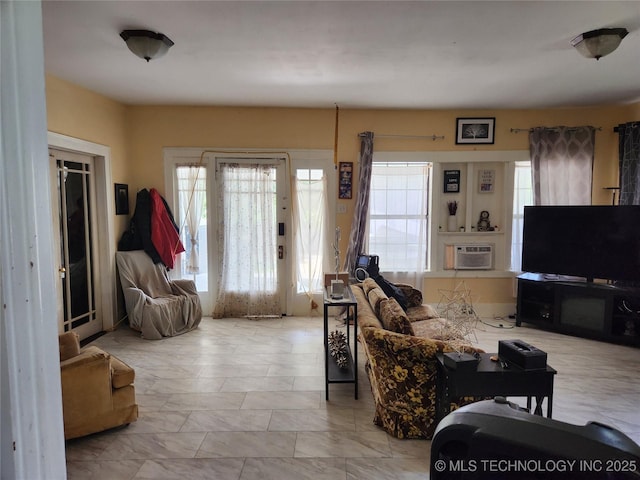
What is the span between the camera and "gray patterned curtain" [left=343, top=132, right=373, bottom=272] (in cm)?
498

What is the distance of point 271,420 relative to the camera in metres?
2.74

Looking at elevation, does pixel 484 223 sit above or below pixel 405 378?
above

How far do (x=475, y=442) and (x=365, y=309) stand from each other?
1929 millimetres

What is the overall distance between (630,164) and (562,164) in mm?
705

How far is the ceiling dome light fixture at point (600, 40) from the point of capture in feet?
8.92

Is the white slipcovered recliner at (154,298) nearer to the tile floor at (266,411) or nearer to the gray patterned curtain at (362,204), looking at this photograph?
the tile floor at (266,411)

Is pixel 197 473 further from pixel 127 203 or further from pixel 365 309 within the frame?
pixel 127 203

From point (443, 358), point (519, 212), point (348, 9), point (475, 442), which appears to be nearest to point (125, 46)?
point (348, 9)

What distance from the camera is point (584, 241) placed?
4.37 meters

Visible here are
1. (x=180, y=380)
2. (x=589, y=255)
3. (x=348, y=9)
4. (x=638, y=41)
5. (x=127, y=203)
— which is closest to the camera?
(x=348, y=9)

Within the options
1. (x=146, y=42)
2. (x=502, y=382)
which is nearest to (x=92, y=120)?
(x=146, y=42)

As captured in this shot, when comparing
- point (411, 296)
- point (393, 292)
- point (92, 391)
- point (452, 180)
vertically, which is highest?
point (452, 180)

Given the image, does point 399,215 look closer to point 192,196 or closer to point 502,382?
point 192,196

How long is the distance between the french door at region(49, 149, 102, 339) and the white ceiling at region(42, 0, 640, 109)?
89 centimetres
